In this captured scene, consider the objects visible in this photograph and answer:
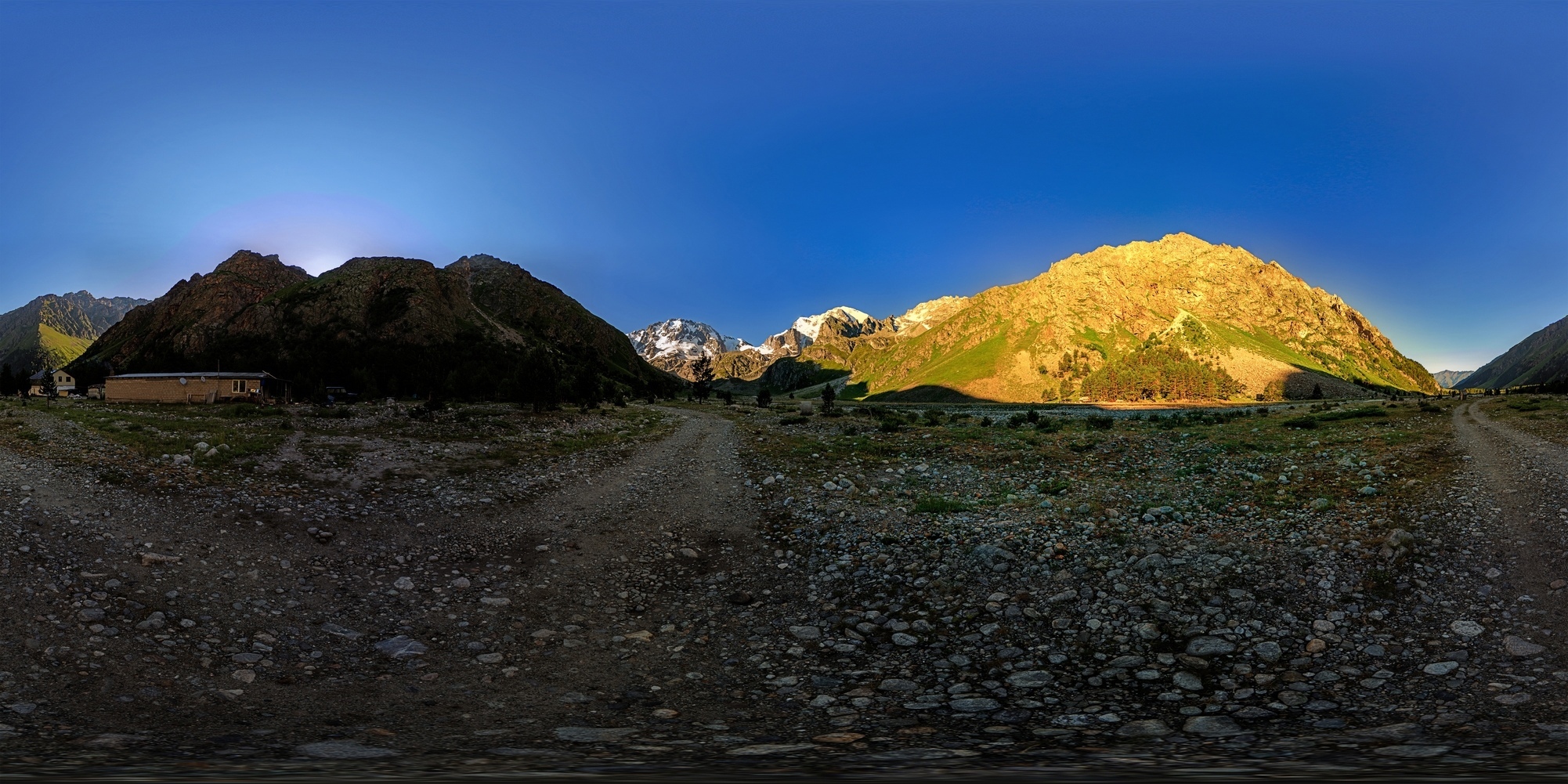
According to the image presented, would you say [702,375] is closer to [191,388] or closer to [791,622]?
[191,388]

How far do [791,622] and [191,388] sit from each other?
100592mm

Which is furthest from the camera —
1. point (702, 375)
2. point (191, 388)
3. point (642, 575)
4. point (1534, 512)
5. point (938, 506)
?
point (702, 375)

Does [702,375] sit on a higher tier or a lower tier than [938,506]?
higher

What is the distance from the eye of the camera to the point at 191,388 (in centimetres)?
7762

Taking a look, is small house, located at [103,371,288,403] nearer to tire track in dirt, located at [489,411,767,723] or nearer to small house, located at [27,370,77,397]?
small house, located at [27,370,77,397]

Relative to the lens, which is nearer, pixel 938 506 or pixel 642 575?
pixel 642 575

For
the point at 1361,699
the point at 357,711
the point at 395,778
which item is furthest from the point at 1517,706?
the point at 357,711

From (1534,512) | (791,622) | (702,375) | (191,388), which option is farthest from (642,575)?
(702,375)

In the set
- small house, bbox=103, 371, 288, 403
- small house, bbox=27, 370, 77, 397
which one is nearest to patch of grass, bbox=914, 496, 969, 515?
small house, bbox=103, 371, 288, 403

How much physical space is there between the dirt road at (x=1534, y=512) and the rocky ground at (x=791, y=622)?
0.09 metres

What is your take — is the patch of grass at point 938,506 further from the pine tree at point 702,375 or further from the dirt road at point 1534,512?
the pine tree at point 702,375

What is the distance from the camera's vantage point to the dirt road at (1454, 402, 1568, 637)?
28.9 ft

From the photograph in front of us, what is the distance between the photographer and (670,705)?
7.02 metres

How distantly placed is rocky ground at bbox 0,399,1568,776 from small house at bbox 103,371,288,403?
7618 cm
